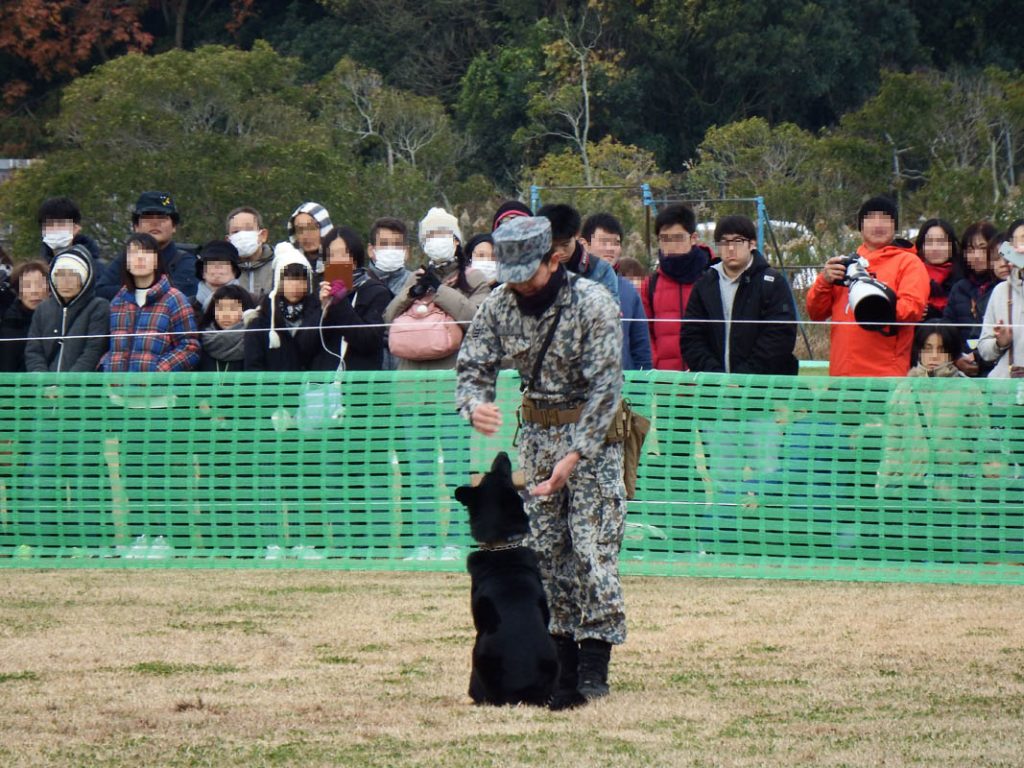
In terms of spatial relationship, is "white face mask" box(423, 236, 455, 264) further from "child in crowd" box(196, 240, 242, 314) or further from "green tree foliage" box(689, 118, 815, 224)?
"green tree foliage" box(689, 118, 815, 224)

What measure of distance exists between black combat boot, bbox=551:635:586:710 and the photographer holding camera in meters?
3.75

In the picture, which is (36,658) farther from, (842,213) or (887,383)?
(842,213)

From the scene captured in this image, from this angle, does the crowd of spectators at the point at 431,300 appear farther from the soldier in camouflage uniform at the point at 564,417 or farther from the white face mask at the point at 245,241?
the soldier in camouflage uniform at the point at 564,417

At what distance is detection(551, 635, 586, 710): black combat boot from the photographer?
6078mm

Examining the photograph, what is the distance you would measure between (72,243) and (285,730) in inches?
244

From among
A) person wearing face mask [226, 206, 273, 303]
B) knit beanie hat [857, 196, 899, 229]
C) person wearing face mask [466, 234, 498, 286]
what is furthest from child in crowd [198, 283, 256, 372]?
knit beanie hat [857, 196, 899, 229]

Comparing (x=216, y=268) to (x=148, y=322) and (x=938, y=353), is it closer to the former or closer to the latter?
(x=148, y=322)

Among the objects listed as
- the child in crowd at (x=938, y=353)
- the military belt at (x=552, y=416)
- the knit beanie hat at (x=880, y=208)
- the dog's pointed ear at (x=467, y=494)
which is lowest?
the dog's pointed ear at (x=467, y=494)

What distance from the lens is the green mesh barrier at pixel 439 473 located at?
30.1ft

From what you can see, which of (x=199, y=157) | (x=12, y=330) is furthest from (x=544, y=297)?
(x=199, y=157)

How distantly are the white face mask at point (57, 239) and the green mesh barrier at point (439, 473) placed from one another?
1296mm

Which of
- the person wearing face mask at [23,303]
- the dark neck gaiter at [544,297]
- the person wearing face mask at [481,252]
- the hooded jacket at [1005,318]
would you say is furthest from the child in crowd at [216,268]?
the dark neck gaiter at [544,297]

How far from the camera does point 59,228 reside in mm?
11211

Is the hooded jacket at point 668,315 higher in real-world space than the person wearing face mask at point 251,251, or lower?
lower
